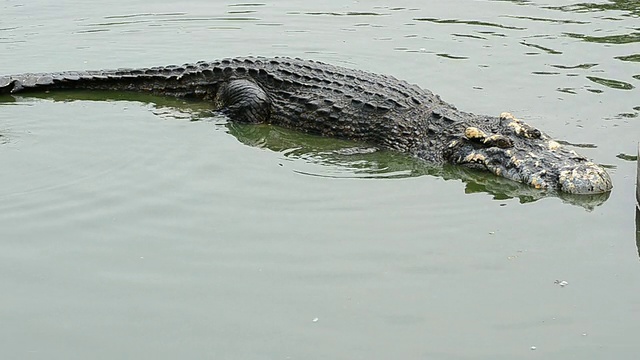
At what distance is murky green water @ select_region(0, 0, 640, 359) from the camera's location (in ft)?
17.6

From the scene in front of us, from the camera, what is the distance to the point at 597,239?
6.70 m

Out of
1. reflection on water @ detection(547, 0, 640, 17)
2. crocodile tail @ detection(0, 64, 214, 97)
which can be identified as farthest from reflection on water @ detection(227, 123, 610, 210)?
reflection on water @ detection(547, 0, 640, 17)

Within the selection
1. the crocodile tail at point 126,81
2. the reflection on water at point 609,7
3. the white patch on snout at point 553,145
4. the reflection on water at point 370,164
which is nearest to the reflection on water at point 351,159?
the reflection on water at point 370,164

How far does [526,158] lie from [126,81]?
4.60m

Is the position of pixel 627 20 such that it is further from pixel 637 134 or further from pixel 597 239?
pixel 597 239

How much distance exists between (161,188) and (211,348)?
8.29ft

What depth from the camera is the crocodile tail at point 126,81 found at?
10.0 m

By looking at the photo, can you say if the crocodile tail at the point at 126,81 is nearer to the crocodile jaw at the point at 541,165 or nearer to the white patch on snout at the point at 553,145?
the crocodile jaw at the point at 541,165

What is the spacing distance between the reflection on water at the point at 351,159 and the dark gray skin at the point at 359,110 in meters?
0.08

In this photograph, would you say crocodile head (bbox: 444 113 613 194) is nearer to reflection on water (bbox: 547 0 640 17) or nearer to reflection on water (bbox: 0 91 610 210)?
reflection on water (bbox: 0 91 610 210)

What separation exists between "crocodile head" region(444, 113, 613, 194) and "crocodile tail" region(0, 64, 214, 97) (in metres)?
3.10

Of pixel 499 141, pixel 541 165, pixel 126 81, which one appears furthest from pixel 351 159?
pixel 126 81

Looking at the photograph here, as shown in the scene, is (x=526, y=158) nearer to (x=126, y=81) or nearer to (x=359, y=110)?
(x=359, y=110)

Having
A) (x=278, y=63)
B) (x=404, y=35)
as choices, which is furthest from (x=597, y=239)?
(x=404, y=35)
